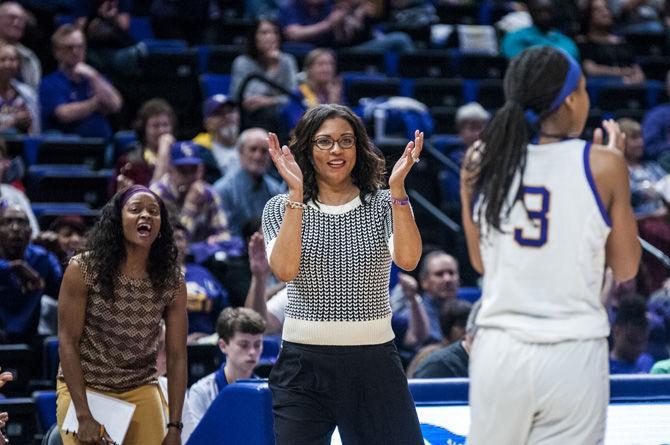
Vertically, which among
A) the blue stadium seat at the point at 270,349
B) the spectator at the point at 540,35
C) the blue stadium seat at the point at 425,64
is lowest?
the blue stadium seat at the point at 270,349

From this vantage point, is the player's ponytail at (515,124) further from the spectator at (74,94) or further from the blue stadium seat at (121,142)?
the spectator at (74,94)

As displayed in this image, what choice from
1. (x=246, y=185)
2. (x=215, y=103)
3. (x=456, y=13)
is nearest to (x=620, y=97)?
(x=456, y=13)

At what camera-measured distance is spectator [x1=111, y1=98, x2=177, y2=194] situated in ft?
27.9

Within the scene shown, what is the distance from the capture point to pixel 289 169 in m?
Answer: 4.23

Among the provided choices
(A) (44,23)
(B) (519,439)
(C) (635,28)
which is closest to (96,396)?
(B) (519,439)

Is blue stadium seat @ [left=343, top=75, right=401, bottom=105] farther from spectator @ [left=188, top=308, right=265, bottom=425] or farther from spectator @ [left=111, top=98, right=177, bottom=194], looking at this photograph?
spectator @ [left=188, top=308, right=265, bottom=425]

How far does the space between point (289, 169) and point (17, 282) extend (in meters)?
3.29

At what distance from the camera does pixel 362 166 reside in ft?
14.5

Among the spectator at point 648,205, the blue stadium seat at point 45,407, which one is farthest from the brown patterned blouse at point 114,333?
the spectator at point 648,205

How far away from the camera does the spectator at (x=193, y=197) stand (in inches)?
328

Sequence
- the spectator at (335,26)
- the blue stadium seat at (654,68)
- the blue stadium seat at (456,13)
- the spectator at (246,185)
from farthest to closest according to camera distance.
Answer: the blue stadium seat at (456,13) → the blue stadium seat at (654,68) → the spectator at (335,26) → the spectator at (246,185)

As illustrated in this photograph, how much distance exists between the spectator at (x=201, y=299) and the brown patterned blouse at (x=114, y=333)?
95.2 inches

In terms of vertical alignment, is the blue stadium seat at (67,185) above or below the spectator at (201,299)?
above

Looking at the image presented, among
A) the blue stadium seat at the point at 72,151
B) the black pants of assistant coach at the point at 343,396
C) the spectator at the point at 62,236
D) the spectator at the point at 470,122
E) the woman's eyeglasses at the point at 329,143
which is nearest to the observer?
the black pants of assistant coach at the point at 343,396
